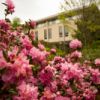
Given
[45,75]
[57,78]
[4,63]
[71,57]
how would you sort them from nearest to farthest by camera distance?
1. [4,63]
2. [45,75]
3. [57,78]
4. [71,57]

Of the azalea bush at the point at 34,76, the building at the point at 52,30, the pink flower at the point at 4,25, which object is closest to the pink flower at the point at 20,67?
the azalea bush at the point at 34,76

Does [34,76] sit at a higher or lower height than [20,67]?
lower

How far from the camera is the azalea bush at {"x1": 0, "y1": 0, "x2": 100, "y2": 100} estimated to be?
98.7 inches

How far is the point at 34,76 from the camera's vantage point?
3.49 metres

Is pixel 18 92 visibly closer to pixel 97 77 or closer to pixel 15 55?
pixel 15 55

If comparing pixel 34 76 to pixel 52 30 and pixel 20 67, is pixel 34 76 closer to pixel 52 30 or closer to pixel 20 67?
pixel 20 67

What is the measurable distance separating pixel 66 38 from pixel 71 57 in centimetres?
4765

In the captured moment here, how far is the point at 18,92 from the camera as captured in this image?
2.55 m

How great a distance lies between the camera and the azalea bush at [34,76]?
2.51 metres

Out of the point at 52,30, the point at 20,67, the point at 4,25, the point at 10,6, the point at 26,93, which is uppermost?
the point at 52,30

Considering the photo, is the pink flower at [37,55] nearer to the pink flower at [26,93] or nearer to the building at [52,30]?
the pink flower at [26,93]

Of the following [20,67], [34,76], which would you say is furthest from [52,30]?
[20,67]

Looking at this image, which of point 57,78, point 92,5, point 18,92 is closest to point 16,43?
point 57,78

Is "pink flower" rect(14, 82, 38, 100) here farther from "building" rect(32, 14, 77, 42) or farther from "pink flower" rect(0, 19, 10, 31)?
"building" rect(32, 14, 77, 42)
